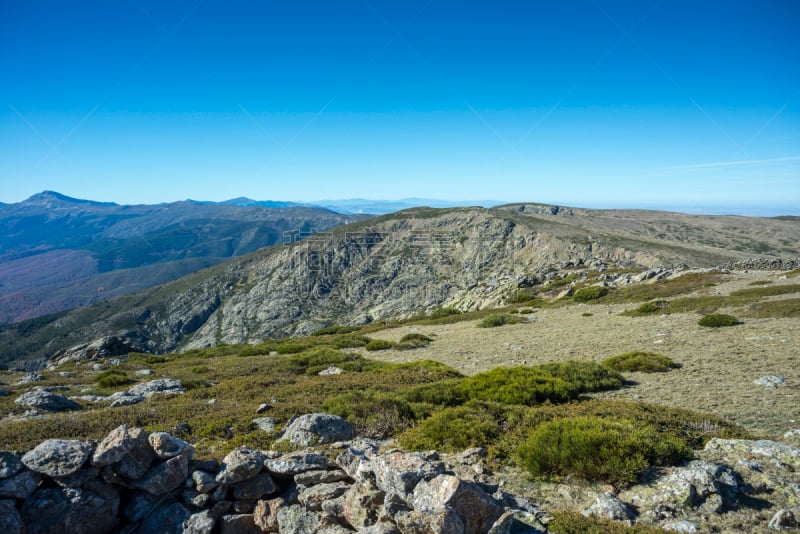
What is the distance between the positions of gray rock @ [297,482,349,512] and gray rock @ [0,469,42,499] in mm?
4121

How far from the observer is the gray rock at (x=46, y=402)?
578 inches

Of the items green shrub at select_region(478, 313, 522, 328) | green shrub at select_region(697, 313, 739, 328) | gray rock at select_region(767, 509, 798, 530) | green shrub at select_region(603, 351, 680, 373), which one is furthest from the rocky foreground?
green shrub at select_region(478, 313, 522, 328)

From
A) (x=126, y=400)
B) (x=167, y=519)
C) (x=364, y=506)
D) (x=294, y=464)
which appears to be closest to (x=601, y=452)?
(x=364, y=506)

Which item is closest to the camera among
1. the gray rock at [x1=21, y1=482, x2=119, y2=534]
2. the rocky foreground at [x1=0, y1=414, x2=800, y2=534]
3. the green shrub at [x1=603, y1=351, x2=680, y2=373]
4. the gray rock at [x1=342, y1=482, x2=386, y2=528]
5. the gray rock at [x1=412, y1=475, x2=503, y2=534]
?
the gray rock at [x1=412, y1=475, x2=503, y2=534]

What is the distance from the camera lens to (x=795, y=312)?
20500 mm

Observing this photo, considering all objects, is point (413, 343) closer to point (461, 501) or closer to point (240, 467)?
point (240, 467)

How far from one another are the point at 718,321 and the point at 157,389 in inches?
1121

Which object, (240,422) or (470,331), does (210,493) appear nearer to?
(240,422)

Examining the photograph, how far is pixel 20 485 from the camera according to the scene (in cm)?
593

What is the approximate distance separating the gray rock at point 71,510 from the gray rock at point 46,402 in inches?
456

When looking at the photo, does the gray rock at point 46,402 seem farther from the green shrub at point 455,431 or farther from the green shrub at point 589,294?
the green shrub at point 589,294

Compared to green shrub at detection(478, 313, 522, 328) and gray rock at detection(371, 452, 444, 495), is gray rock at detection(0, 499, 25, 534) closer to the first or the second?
gray rock at detection(371, 452, 444, 495)

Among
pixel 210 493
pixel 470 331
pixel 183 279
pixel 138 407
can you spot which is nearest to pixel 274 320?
pixel 183 279

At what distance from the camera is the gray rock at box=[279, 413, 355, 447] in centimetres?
932
